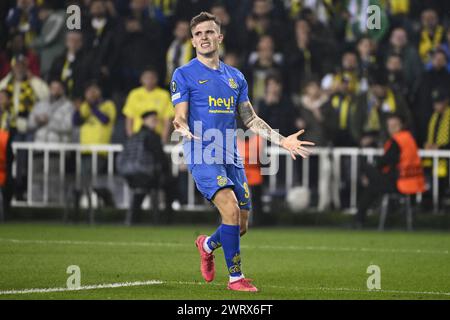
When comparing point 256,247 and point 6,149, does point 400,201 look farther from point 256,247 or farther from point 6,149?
point 6,149

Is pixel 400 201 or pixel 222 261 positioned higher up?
pixel 400 201

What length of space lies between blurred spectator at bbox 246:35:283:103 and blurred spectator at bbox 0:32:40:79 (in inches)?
158

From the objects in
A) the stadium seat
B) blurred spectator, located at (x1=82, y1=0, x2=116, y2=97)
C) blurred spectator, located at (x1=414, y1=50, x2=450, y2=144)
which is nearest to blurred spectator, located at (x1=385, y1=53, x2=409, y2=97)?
blurred spectator, located at (x1=414, y1=50, x2=450, y2=144)

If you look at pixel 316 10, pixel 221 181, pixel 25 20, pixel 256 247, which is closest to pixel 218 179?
pixel 221 181

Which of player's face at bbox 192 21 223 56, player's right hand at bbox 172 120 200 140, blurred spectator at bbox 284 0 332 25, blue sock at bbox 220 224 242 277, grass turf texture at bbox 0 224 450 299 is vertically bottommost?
grass turf texture at bbox 0 224 450 299

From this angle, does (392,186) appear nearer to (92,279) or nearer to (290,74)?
(290,74)

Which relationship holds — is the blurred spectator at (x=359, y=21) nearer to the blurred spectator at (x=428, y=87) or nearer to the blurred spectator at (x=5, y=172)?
the blurred spectator at (x=428, y=87)

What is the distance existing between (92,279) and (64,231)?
694 centimetres

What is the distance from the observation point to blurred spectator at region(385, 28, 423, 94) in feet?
69.3

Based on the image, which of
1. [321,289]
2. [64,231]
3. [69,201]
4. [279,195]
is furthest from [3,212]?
[321,289]

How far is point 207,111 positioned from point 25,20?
488 inches

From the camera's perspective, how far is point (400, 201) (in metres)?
19.8

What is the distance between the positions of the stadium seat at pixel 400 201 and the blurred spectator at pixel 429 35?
3161 mm

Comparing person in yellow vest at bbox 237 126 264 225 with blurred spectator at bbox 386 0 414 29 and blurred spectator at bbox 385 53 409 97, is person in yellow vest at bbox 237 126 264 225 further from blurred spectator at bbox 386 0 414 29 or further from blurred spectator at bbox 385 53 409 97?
blurred spectator at bbox 386 0 414 29
